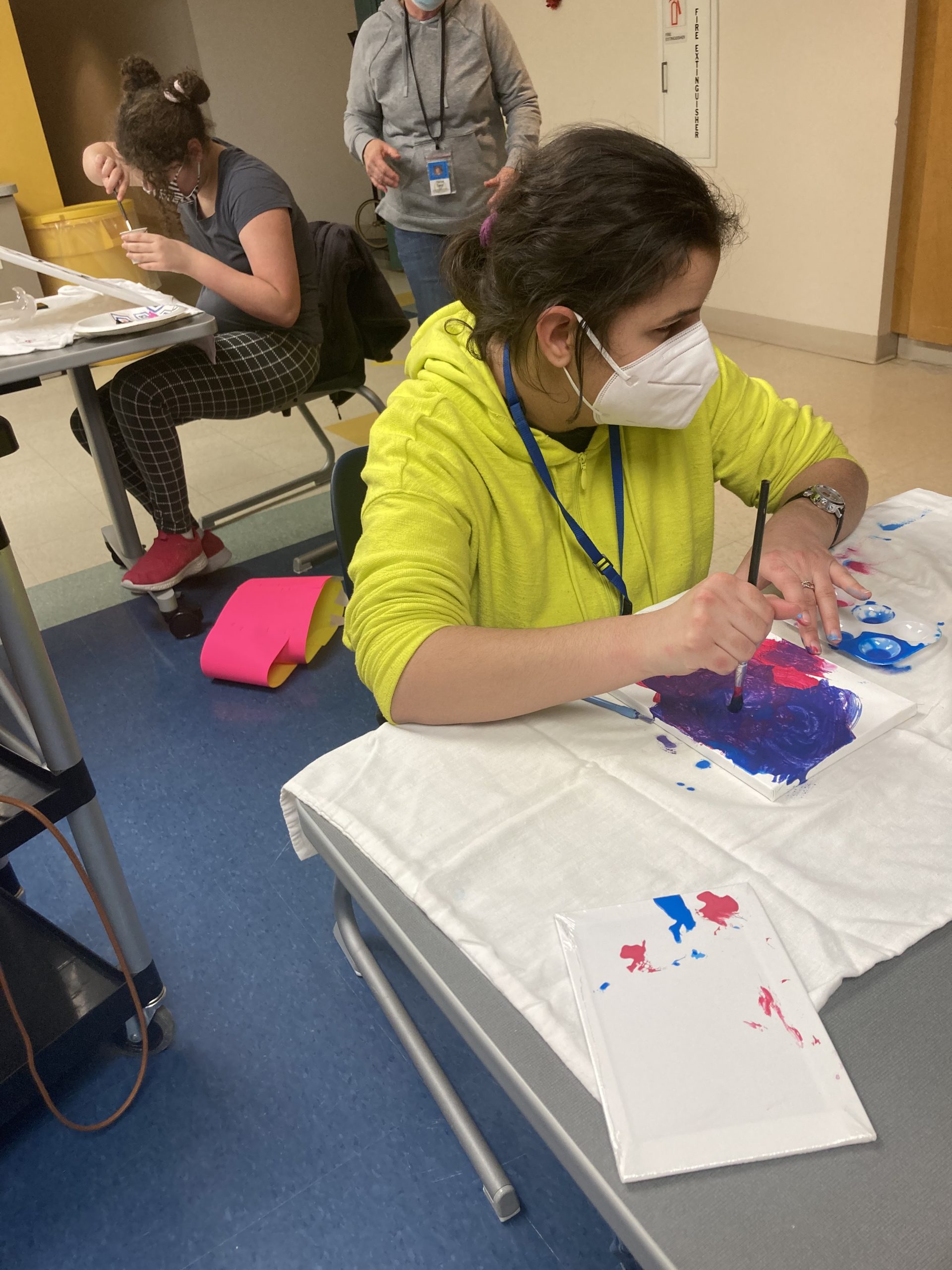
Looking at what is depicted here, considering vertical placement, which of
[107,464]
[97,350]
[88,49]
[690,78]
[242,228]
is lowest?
[107,464]

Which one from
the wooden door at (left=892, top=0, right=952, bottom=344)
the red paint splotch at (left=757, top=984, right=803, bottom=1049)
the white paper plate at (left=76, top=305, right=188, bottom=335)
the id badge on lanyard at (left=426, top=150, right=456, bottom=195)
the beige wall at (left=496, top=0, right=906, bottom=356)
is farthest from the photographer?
the beige wall at (left=496, top=0, right=906, bottom=356)

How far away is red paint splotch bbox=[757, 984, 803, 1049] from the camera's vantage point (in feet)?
1.97

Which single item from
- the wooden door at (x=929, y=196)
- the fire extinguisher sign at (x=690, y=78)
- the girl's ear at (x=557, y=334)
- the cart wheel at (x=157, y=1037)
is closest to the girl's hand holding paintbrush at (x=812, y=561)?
the girl's ear at (x=557, y=334)

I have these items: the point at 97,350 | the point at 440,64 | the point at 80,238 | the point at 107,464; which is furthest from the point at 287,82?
the point at 97,350

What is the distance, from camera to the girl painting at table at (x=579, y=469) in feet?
2.97

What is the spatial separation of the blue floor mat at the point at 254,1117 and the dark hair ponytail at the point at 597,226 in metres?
0.96

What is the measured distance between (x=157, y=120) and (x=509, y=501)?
1.63 metres

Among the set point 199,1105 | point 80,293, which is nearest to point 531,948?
point 199,1105

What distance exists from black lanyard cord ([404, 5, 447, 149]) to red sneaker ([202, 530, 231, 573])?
135cm

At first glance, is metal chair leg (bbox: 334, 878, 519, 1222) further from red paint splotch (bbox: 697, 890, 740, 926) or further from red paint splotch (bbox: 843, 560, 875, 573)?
red paint splotch (bbox: 843, 560, 875, 573)

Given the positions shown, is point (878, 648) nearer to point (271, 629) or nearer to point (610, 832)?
point (610, 832)

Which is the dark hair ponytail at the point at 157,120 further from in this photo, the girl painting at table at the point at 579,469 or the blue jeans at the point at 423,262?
the girl painting at table at the point at 579,469

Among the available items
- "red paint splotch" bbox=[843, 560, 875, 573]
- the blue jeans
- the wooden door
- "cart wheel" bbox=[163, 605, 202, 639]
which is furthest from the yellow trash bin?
"red paint splotch" bbox=[843, 560, 875, 573]

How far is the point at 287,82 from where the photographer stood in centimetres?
584
